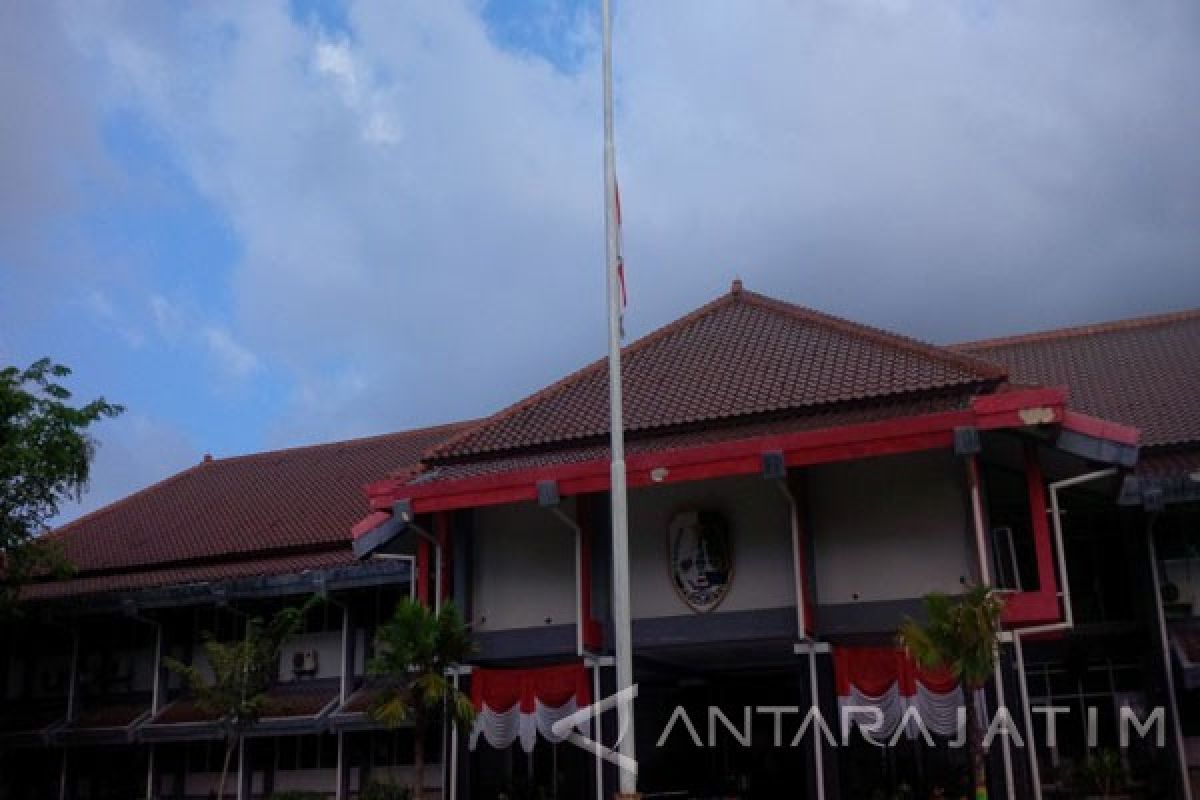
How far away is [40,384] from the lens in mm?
28844

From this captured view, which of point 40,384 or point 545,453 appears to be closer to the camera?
point 545,453

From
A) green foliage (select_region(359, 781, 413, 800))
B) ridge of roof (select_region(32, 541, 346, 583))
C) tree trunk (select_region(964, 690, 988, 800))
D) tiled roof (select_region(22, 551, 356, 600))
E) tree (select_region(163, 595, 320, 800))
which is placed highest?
ridge of roof (select_region(32, 541, 346, 583))

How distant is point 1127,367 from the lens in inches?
1102

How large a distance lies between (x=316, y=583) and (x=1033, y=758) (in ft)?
49.8

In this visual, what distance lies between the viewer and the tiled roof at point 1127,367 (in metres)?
25.1

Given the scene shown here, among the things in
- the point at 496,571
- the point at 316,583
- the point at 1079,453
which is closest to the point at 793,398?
the point at 1079,453

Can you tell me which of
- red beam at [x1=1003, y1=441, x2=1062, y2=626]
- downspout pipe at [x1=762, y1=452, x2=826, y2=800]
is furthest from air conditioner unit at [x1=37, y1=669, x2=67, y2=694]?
red beam at [x1=1003, y1=441, x2=1062, y2=626]

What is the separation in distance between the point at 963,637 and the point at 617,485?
202 inches

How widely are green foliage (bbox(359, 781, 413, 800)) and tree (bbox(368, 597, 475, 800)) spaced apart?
17.6ft

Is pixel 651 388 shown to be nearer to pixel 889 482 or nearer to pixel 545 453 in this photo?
pixel 545 453

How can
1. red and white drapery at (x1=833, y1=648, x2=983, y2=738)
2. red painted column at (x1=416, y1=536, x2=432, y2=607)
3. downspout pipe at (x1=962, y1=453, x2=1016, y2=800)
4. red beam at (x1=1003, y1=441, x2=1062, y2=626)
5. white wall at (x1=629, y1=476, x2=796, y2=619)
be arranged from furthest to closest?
1. red painted column at (x1=416, y1=536, x2=432, y2=607)
2. white wall at (x1=629, y1=476, x2=796, y2=619)
3. red and white drapery at (x1=833, y1=648, x2=983, y2=738)
4. red beam at (x1=1003, y1=441, x2=1062, y2=626)
5. downspout pipe at (x1=962, y1=453, x2=1016, y2=800)

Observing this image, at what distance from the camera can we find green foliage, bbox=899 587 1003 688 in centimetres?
1658

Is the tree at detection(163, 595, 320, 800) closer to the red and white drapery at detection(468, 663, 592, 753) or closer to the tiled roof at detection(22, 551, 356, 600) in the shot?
the tiled roof at detection(22, 551, 356, 600)

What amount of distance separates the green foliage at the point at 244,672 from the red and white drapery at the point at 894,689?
12.1 metres
